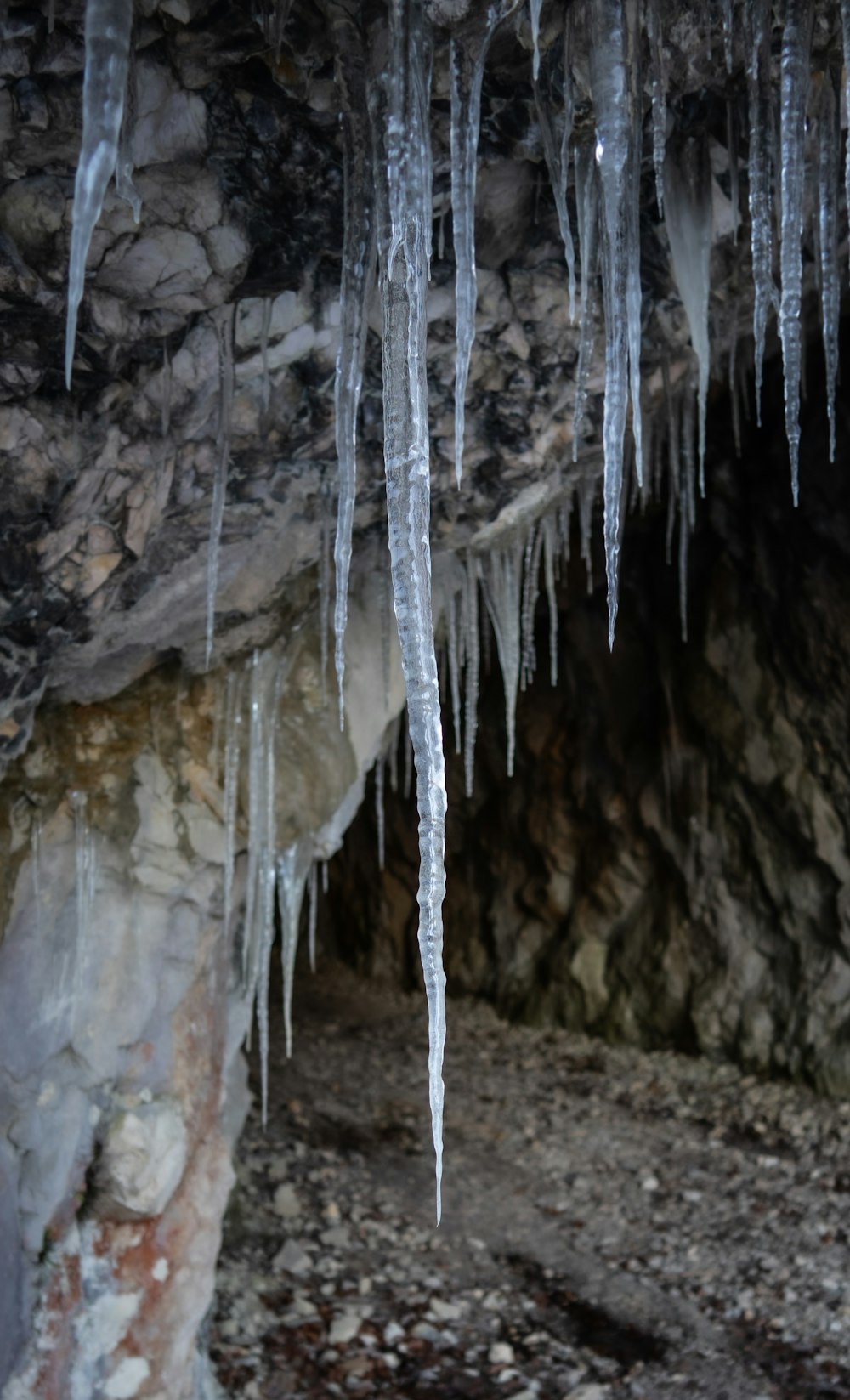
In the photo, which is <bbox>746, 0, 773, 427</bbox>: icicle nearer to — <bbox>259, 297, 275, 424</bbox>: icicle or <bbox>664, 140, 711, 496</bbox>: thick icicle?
<bbox>664, 140, 711, 496</bbox>: thick icicle

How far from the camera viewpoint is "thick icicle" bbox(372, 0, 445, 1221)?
1910 mm

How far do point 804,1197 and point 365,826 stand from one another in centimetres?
547

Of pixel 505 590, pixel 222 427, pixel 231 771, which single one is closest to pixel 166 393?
pixel 222 427

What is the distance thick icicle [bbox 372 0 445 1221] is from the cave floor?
276 cm

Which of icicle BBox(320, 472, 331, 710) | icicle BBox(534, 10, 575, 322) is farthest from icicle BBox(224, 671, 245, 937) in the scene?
icicle BBox(534, 10, 575, 322)

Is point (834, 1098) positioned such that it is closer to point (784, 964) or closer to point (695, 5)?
point (784, 964)

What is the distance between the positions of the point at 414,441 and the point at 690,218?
135cm

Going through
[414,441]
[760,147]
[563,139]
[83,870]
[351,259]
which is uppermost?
[760,147]

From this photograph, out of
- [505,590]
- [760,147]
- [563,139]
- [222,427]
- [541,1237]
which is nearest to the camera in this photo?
[563,139]

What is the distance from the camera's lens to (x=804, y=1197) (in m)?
5.17

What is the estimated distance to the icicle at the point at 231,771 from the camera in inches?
152

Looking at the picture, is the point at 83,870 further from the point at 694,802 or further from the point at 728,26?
the point at 694,802

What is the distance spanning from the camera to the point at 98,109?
1.60 meters

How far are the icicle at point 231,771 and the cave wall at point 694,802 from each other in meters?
3.11
